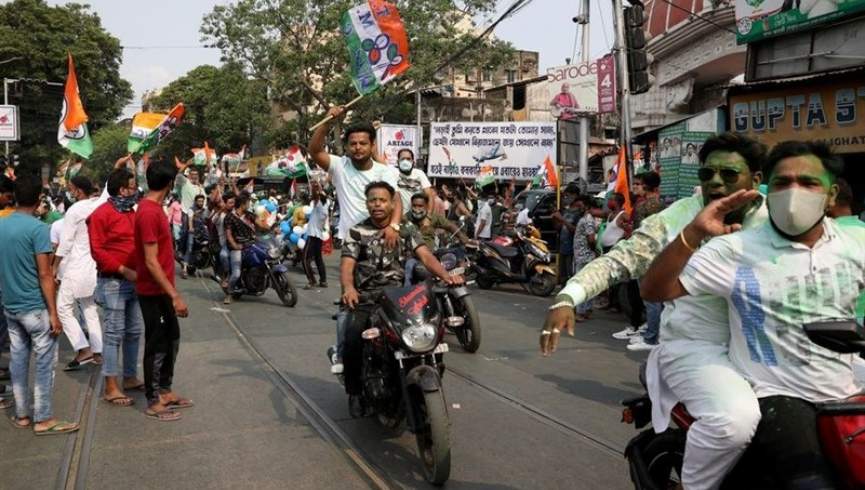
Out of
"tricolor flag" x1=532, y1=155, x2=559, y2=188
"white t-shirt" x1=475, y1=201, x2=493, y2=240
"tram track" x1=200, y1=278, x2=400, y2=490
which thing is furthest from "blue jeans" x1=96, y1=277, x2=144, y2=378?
"tricolor flag" x1=532, y1=155, x2=559, y2=188

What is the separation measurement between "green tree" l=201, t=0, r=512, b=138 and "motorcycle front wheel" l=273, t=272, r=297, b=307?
2118cm

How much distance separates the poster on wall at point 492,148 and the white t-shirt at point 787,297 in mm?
16639

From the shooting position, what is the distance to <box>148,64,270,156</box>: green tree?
3484 centimetres

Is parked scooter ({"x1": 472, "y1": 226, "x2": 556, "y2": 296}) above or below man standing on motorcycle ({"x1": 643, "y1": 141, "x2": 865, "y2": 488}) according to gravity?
below

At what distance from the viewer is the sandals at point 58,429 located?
514cm

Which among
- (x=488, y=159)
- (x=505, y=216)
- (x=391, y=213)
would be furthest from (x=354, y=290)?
(x=488, y=159)

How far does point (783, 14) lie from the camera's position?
38.7 ft

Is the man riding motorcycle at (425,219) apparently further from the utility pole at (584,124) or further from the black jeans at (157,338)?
the utility pole at (584,124)

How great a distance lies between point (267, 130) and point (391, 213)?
33584mm

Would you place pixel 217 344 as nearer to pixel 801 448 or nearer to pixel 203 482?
pixel 203 482

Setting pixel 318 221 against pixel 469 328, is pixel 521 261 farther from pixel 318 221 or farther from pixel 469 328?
pixel 469 328

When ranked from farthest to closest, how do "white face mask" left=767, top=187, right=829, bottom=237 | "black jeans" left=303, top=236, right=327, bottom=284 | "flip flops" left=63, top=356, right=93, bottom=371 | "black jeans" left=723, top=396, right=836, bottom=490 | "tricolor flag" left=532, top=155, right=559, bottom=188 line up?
"tricolor flag" left=532, top=155, right=559, bottom=188, "black jeans" left=303, top=236, right=327, bottom=284, "flip flops" left=63, top=356, right=93, bottom=371, "white face mask" left=767, top=187, right=829, bottom=237, "black jeans" left=723, top=396, right=836, bottom=490

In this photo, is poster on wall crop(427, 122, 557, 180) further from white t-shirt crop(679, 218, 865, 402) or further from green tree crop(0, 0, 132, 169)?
green tree crop(0, 0, 132, 169)

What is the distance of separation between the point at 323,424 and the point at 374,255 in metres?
1.31
